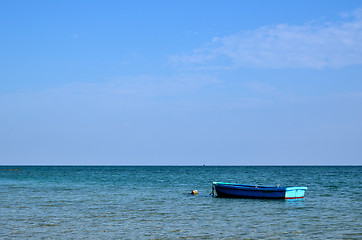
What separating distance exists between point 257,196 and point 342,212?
10232mm

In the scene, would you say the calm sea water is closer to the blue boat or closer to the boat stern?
the boat stern

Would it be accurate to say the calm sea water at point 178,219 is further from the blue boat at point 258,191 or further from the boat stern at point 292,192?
the blue boat at point 258,191

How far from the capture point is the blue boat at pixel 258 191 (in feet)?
122

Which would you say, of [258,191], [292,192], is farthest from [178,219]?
[292,192]

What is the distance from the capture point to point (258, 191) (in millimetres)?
38031

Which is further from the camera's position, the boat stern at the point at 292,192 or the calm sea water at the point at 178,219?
the boat stern at the point at 292,192

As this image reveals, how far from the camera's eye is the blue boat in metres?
37.2

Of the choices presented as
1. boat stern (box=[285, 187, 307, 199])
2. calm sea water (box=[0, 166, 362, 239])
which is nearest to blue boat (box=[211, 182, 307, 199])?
boat stern (box=[285, 187, 307, 199])

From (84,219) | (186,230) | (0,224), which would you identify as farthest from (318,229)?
(0,224)

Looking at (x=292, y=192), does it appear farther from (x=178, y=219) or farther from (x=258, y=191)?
(x=178, y=219)

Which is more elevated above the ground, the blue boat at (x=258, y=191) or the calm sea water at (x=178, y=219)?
the blue boat at (x=258, y=191)

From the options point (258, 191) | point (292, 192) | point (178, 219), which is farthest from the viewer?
point (258, 191)

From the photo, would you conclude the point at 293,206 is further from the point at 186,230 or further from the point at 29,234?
the point at 29,234

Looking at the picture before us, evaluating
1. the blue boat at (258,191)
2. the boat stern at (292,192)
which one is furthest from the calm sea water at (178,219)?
the blue boat at (258,191)
